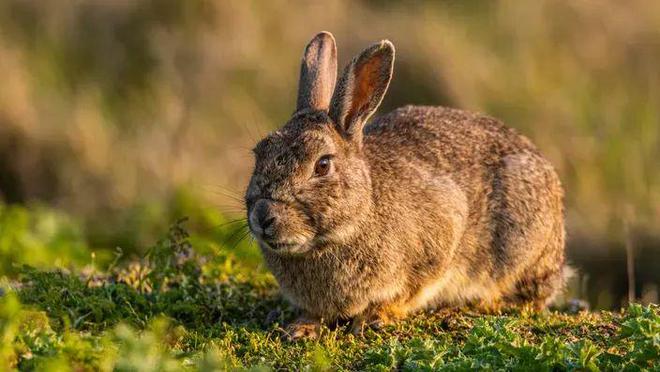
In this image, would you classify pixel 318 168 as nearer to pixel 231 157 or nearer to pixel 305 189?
pixel 305 189

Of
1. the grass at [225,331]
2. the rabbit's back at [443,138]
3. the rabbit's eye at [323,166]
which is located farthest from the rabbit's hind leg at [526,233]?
the rabbit's eye at [323,166]

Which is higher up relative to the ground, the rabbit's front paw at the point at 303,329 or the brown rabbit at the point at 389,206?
the brown rabbit at the point at 389,206

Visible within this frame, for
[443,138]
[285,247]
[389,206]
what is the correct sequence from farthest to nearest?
[443,138], [389,206], [285,247]

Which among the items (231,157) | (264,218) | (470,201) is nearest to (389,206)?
(470,201)

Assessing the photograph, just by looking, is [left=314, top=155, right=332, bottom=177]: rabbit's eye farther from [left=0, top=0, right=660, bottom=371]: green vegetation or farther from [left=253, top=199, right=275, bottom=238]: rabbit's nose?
[left=0, top=0, right=660, bottom=371]: green vegetation

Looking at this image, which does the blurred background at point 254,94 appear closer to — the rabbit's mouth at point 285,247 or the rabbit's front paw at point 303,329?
the rabbit's front paw at point 303,329

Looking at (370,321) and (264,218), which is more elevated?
(264,218)

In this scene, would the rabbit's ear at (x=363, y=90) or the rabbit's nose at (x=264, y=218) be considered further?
the rabbit's ear at (x=363, y=90)
